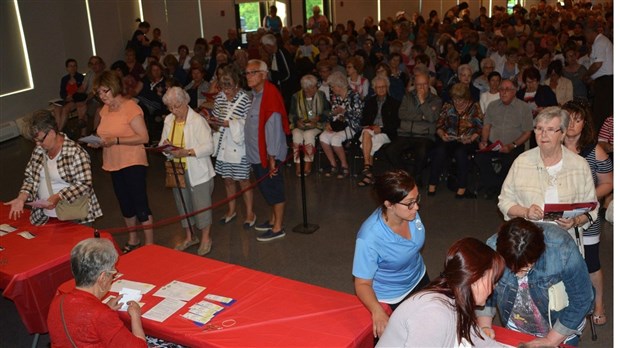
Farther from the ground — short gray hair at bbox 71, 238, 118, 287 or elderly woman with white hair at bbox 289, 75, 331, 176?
short gray hair at bbox 71, 238, 118, 287

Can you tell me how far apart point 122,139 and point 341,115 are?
10.5ft

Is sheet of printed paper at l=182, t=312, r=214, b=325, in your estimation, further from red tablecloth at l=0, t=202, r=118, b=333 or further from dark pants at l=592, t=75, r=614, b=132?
dark pants at l=592, t=75, r=614, b=132

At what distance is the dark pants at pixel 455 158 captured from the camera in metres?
7.25

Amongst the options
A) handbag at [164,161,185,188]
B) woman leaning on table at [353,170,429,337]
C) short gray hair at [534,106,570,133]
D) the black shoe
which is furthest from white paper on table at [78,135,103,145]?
the black shoe

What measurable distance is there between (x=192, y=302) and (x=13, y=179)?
6074mm

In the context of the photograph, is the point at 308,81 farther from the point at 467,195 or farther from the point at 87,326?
the point at 87,326

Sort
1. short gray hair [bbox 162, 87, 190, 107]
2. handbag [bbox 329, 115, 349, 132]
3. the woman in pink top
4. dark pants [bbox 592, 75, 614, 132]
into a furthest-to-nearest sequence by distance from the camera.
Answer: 1. dark pants [bbox 592, 75, 614, 132]
2. handbag [bbox 329, 115, 349, 132]
3. short gray hair [bbox 162, 87, 190, 107]
4. the woman in pink top

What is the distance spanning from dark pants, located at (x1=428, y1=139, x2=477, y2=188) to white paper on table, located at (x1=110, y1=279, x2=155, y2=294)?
4.23 metres

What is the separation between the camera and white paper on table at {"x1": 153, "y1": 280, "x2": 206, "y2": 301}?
12.4 ft

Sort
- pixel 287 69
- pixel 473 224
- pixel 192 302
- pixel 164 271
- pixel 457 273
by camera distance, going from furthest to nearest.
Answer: pixel 287 69 < pixel 473 224 < pixel 164 271 < pixel 192 302 < pixel 457 273

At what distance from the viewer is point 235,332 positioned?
Answer: 3.38 meters

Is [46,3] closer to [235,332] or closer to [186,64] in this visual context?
[186,64]

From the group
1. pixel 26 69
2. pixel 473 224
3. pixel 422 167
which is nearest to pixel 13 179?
pixel 26 69

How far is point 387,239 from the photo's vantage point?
3342mm
